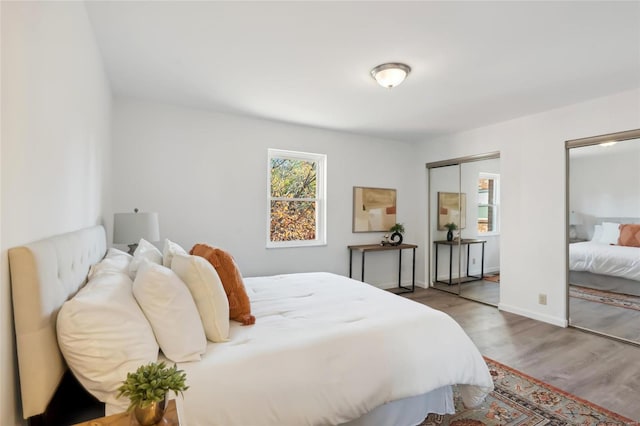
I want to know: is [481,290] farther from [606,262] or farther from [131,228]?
[131,228]

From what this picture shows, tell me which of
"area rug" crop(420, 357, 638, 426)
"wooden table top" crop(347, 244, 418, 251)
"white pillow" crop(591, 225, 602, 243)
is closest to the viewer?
"area rug" crop(420, 357, 638, 426)

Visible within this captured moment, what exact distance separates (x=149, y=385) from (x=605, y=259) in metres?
4.32

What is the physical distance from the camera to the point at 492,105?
11.5 feet

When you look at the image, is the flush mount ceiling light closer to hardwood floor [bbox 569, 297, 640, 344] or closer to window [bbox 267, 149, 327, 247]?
window [bbox 267, 149, 327, 247]

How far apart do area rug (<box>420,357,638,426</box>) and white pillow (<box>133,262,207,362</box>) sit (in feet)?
4.85

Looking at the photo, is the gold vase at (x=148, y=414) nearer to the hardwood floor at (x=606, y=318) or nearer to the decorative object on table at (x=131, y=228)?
the decorative object on table at (x=131, y=228)

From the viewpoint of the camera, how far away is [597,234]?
3.38 meters

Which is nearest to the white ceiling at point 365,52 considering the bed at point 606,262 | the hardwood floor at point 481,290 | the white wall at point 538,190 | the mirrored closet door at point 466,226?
the white wall at point 538,190

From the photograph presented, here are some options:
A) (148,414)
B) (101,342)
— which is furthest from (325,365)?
(101,342)

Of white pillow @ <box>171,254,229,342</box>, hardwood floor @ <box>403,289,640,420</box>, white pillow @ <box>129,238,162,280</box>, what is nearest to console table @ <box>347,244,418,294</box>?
hardwood floor @ <box>403,289,640,420</box>

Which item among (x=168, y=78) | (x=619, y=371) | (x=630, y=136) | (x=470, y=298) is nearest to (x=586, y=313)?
(x=619, y=371)

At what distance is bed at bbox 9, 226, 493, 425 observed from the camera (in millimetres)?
976

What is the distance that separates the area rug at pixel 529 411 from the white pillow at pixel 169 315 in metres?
1.48

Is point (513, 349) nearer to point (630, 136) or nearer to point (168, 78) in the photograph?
point (630, 136)
